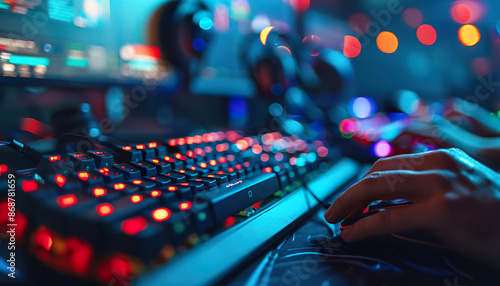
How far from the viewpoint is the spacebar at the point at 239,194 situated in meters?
0.29

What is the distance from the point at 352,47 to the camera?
6.22 ft

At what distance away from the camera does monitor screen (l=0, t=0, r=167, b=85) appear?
427 mm

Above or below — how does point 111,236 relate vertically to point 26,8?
below

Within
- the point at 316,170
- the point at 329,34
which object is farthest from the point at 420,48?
the point at 316,170

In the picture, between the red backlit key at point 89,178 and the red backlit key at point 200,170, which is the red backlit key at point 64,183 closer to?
the red backlit key at point 89,178

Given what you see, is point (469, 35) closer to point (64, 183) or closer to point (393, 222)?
point (393, 222)

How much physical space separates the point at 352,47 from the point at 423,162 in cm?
169

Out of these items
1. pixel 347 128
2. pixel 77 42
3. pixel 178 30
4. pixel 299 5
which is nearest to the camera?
pixel 77 42

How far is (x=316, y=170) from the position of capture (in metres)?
0.54

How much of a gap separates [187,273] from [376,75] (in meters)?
2.01

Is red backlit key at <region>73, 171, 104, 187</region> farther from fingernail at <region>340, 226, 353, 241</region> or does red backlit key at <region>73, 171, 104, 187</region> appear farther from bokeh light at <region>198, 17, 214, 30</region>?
→ bokeh light at <region>198, 17, 214, 30</region>

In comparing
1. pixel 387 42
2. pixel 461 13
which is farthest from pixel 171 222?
pixel 461 13

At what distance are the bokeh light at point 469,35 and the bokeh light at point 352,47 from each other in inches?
25.0

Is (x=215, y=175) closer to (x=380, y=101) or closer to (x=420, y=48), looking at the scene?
(x=380, y=101)
